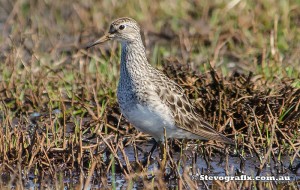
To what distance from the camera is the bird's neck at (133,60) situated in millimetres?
7324

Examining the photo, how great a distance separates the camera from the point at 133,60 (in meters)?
7.41

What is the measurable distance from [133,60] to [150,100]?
1.67 feet

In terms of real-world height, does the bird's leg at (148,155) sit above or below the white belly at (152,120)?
below

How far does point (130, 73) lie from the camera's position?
24.0ft

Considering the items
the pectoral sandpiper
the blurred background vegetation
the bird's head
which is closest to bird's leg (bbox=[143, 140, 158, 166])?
the pectoral sandpiper

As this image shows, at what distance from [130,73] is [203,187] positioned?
52.1 inches

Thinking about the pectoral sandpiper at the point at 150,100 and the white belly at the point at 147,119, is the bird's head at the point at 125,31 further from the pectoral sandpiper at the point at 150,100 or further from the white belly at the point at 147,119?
the white belly at the point at 147,119

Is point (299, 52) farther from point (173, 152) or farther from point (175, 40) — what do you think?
point (173, 152)

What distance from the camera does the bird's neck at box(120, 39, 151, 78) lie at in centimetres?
732

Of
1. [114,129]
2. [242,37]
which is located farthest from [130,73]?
[242,37]

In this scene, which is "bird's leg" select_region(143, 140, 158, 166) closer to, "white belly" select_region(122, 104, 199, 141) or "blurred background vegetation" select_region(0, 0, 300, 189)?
"white belly" select_region(122, 104, 199, 141)

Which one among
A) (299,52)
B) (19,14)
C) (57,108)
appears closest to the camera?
(57,108)

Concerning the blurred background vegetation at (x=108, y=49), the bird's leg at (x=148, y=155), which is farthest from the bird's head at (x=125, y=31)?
the bird's leg at (x=148, y=155)

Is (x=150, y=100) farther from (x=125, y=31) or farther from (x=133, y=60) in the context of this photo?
(x=125, y=31)
